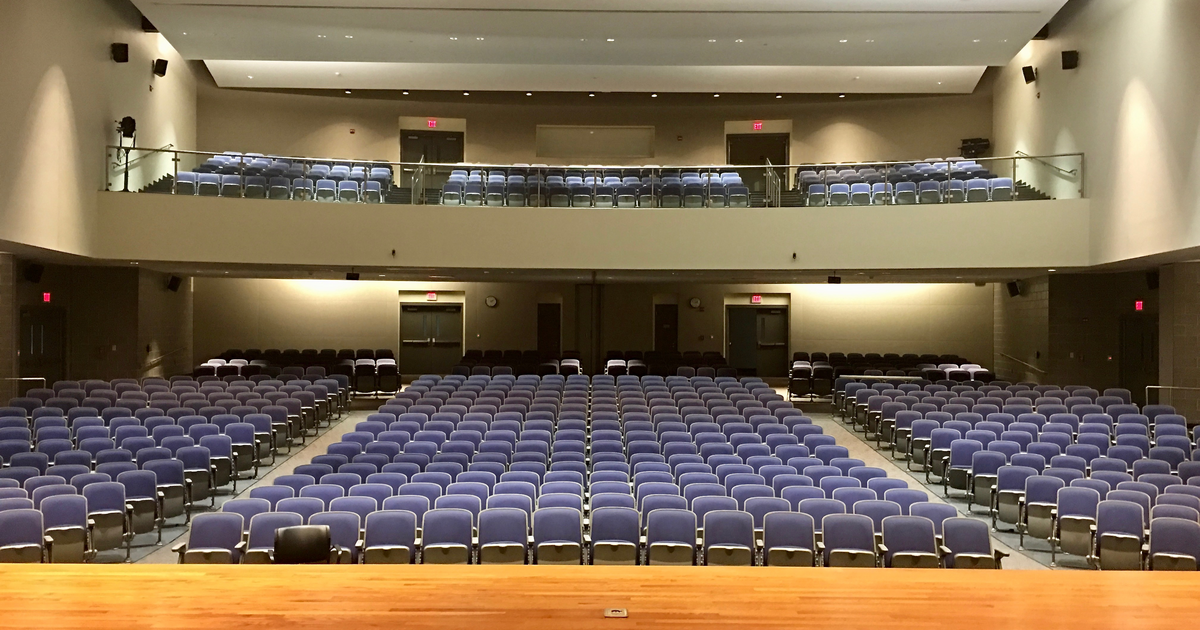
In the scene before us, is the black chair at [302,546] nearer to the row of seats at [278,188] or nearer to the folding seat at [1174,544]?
the folding seat at [1174,544]


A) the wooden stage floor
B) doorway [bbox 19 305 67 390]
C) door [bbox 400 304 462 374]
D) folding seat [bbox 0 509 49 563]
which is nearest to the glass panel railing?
doorway [bbox 19 305 67 390]

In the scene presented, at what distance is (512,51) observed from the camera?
1981 cm

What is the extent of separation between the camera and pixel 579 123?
25.8 meters

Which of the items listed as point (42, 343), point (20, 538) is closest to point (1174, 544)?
point (20, 538)

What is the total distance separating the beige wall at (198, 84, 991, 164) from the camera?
24.3 metres

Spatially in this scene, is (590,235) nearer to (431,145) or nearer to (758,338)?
(758,338)

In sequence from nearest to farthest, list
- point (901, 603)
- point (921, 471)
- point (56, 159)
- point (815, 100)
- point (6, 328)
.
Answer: point (901, 603) < point (921, 471) < point (56, 159) < point (6, 328) < point (815, 100)

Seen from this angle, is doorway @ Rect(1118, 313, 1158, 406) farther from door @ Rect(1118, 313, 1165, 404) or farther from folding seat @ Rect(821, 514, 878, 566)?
folding seat @ Rect(821, 514, 878, 566)

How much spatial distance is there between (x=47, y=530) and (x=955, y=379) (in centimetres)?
1744

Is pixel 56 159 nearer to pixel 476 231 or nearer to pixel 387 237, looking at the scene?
pixel 387 237

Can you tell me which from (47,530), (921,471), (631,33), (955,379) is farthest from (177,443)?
(955,379)

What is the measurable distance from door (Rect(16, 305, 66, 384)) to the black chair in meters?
12.9

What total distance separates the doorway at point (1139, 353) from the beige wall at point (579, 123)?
729cm

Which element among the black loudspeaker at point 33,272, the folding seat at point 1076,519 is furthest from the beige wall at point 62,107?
the folding seat at point 1076,519
